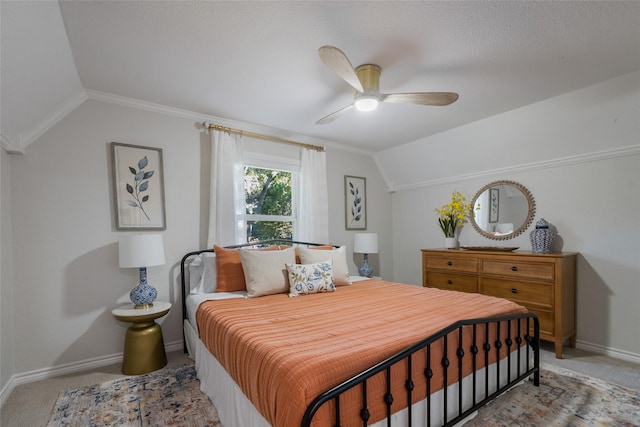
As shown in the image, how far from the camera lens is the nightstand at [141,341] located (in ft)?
8.08

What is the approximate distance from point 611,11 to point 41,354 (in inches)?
184

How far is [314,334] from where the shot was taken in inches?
62.3

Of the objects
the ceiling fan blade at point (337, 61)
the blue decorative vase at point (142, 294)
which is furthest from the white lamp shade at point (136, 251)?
the ceiling fan blade at point (337, 61)

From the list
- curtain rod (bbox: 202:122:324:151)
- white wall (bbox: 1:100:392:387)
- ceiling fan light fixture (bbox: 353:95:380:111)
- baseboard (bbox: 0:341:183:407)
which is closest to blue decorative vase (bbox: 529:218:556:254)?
ceiling fan light fixture (bbox: 353:95:380:111)

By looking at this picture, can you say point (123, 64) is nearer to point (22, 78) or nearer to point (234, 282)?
point (22, 78)

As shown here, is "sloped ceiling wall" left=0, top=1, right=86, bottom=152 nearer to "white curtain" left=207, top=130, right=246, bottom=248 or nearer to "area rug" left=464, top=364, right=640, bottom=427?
"white curtain" left=207, top=130, right=246, bottom=248

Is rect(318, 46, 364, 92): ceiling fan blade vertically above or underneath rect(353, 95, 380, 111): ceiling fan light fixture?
above

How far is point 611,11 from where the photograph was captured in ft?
5.61

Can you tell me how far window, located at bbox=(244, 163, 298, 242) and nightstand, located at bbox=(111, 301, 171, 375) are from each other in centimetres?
135

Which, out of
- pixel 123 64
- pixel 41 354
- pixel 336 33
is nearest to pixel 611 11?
pixel 336 33

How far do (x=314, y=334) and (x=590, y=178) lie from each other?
129 inches

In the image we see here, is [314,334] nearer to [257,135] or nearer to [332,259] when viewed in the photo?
[332,259]

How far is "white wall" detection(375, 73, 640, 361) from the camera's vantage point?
107 inches

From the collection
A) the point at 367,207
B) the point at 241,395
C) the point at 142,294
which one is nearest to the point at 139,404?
the point at 142,294
